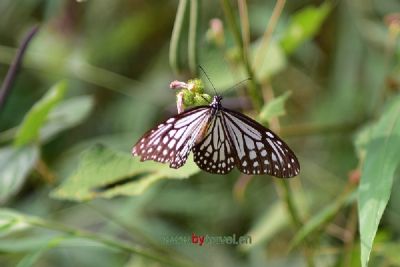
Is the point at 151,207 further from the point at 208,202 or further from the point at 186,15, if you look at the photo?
the point at 186,15

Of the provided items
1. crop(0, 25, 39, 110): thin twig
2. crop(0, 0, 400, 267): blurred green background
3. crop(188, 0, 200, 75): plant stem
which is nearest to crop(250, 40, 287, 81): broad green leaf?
crop(0, 0, 400, 267): blurred green background

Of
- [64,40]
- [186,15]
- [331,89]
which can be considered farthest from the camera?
[64,40]

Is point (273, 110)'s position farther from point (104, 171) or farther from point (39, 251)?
point (39, 251)

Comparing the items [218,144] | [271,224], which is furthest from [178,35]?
[271,224]

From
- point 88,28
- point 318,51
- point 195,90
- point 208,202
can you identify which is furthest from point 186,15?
point 88,28

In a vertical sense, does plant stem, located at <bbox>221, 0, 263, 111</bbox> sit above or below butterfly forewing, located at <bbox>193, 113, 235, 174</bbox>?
above

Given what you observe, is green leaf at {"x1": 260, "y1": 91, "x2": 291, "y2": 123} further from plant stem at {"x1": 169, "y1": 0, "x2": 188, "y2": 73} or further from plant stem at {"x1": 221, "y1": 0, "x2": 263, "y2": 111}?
plant stem at {"x1": 169, "y1": 0, "x2": 188, "y2": 73}

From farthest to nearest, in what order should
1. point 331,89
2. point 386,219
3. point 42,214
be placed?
point 331,89, point 42,214, point 386,219
